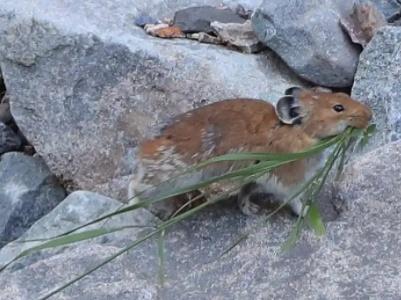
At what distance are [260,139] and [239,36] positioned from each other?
212 centimetres

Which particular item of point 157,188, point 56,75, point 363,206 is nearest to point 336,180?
point 363,206

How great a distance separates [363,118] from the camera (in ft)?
16.7

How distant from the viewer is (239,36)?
723cm

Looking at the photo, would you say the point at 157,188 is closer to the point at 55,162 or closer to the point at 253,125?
the point at 253,125

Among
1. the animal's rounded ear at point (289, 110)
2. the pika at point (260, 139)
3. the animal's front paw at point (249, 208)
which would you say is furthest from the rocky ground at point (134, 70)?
the animal's front paw at point (249, 208)

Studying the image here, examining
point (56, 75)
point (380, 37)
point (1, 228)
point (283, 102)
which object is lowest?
point (1, 228)

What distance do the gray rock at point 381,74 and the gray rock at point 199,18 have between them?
1.01m

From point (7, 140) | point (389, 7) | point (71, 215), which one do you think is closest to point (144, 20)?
point (7, 140)

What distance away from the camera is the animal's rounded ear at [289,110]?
5.18m

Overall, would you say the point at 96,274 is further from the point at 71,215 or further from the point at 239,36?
the point at 239,36

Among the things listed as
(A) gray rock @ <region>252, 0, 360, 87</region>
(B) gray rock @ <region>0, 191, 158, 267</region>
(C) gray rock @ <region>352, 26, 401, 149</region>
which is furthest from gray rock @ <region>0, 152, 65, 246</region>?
(C) gray rock @ <region>352, 26, 401, 149</region>

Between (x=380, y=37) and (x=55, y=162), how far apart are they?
2064 millimetres

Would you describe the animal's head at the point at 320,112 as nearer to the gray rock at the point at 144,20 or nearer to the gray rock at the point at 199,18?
the gray rock at the point at 199,18

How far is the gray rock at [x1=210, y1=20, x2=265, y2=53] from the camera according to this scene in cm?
719
